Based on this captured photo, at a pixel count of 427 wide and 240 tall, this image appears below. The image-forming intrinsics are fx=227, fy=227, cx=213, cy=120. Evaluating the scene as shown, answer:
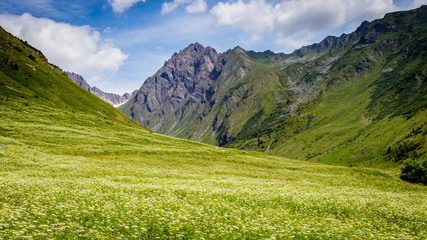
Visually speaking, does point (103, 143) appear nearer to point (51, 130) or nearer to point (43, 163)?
point (51, 130)

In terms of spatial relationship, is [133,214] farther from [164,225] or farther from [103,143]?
[103,143]

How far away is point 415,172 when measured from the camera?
5031cm

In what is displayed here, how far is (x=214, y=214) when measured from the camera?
1611 cm

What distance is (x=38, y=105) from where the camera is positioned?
297 ft

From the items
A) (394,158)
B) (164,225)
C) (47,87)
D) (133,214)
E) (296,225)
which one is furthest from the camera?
(394,158)

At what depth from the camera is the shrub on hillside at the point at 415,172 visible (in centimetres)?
4856

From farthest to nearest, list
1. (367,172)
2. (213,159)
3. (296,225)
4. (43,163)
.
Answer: (213,159) → (367,172) → (43,163) → (296,225)

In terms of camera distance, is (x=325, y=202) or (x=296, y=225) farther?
(x=325, y=202)

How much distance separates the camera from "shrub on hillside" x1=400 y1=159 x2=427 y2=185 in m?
48.6

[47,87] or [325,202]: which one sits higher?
[47,87]

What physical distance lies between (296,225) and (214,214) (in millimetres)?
5683

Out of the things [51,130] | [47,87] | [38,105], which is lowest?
[51,130]

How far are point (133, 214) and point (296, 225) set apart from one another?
10935 mm

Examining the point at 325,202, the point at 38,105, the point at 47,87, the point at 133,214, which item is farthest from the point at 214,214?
the point at 47,87
